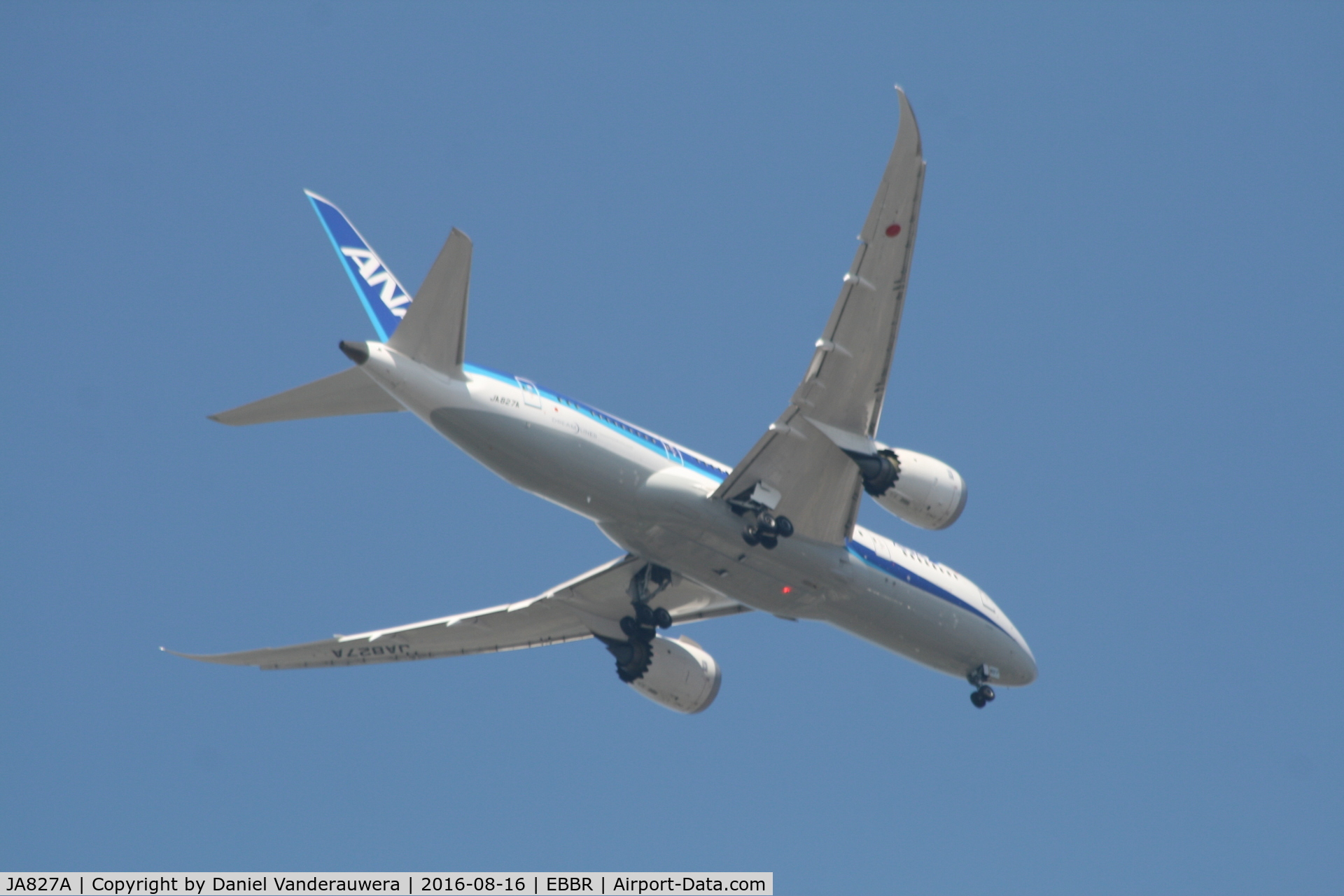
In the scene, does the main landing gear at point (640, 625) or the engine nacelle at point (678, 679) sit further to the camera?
the engine nacelle at point (678, 679)

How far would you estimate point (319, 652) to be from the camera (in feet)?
106

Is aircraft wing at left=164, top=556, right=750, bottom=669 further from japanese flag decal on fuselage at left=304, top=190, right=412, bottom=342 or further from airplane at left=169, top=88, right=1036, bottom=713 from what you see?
japanese flag decal on fuselage at left=304, top=190, right=412, bottom=342

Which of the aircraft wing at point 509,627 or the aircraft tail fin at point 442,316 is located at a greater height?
the aircraft tail fin at point 442,316

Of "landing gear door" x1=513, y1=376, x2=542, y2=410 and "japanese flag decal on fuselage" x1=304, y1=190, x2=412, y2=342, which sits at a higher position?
"japanese flag decal on fuselage" x1=304, y1=190, x2=412, y2=342

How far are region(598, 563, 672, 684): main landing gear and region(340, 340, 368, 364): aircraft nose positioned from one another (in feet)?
26.2

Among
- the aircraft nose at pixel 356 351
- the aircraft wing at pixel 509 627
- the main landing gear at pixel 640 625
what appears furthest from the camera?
the aircraft wing at pixel 509 627

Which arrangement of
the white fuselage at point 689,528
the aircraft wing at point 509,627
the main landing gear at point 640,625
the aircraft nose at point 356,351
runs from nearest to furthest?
Result: the aircraft nose at point 356,351, the white fuselage at point 689,528, the main landing gear at point 640,625, the aircraft wing at point 509,627

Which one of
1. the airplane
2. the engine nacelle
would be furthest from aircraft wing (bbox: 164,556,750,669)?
the engine nacelle

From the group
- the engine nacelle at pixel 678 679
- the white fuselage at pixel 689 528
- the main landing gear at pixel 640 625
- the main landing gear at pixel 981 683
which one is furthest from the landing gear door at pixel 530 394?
the main landing gear at pixel 981 683

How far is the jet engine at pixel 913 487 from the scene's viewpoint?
26000 millimetres

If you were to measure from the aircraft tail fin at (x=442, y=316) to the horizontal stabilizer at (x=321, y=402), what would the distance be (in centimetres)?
96

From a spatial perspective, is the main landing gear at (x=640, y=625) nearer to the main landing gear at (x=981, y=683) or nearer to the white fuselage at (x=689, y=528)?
the white fuselage at (x=689, y=528)

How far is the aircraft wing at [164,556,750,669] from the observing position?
31312mm

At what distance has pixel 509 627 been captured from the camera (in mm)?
32562
